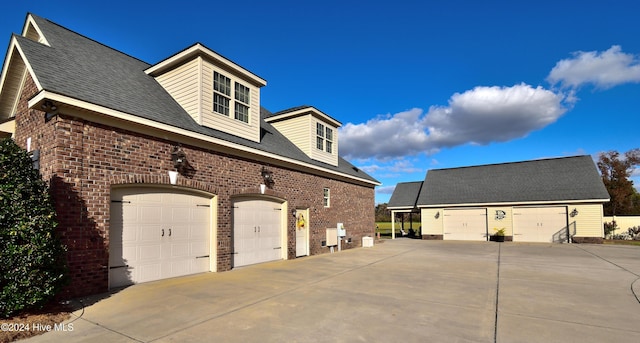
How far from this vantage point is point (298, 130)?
54.2 ft

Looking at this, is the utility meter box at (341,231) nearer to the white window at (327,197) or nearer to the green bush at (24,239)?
the white window at (327,197)

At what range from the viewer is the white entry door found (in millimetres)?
13977

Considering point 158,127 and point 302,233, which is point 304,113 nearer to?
point 302,233

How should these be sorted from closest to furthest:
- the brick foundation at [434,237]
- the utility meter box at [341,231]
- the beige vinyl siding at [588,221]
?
the utility meter box at [341,231] → the beige vinyl siding at [588,221] → the brick foundation at [434,237]

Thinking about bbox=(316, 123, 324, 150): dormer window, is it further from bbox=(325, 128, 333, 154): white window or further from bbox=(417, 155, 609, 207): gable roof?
bbox=(417, 155, 609, 207): gable roof

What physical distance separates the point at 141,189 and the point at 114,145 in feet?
4.00

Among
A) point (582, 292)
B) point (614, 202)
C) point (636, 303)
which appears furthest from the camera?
point (614, 202)

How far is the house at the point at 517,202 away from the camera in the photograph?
21844mm

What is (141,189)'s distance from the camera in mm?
8141

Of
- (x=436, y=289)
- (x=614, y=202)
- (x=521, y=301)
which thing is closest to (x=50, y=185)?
(x=436, y=289)

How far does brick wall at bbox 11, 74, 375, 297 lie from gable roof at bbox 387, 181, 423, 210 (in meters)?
20.6

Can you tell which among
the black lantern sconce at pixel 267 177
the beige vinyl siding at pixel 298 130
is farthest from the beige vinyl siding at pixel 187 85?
the beige vinyl siding at pixel 298 130

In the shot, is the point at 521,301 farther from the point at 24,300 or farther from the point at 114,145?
the point at 114,145

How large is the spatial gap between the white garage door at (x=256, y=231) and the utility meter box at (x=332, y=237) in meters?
3.51
